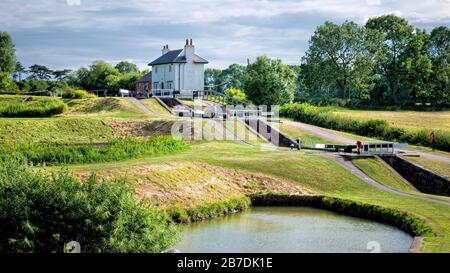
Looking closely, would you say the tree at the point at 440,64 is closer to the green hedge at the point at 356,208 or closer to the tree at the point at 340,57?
the tree at the point at 340,57

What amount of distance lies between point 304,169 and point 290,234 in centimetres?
1344

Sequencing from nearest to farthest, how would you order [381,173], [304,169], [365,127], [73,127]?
[304,169] → [381,173] → [73,127] → [365,127]

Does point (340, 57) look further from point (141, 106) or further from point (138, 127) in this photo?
point (138, 127)

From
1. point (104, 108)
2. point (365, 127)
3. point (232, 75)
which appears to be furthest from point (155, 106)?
point (232, 75)

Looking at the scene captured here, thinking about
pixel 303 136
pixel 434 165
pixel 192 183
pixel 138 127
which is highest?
pixel 138 127

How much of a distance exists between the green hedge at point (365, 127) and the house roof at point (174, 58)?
39.0 ft

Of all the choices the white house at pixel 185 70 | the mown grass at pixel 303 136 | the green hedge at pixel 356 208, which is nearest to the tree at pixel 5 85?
the white house at pixel 185 70

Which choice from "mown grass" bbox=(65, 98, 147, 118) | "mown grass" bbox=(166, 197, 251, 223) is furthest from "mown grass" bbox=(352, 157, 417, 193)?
"mown grass" bbox=(65, 98, 147, 118)

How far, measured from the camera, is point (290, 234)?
3005 cm

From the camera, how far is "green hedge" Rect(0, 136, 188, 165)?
38812mm

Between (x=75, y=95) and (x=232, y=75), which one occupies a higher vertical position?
(x=232, y=75)

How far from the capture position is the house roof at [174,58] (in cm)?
8031

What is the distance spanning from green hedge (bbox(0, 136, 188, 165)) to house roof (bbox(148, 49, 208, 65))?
111 ft

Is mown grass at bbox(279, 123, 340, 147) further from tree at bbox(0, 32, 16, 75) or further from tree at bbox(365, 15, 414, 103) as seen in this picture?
tree at bbox(0, 32, 16, 75)
